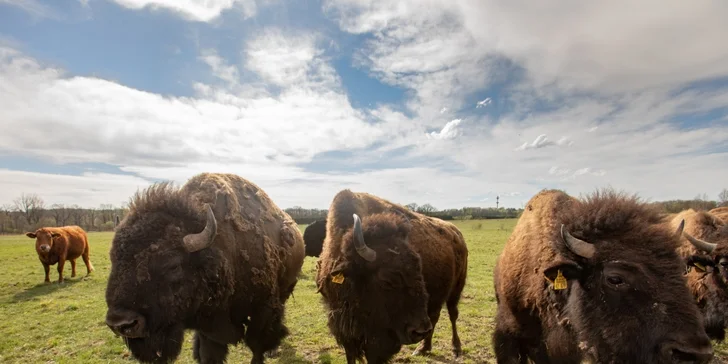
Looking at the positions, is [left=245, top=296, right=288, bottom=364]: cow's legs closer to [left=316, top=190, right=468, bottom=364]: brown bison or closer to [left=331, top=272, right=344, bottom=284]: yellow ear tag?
[left=316, top=190, right=468, bottom=364]: brown bison

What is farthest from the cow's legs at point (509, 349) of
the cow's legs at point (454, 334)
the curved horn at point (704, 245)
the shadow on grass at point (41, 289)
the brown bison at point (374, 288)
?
the shadow on grass at point (41, 289)

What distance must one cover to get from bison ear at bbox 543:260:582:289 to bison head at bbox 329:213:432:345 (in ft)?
5.82

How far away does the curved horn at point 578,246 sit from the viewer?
136 inches

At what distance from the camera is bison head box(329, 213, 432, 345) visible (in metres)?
4.71

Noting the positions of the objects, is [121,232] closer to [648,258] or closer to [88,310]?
[648,258]

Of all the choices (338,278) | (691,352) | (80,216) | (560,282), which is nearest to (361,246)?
(338,278)

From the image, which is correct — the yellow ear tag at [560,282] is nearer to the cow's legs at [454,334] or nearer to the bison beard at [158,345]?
the bison beard at [158,345]

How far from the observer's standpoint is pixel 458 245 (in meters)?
8.12

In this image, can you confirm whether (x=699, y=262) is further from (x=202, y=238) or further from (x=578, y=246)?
(x=202, y=238)

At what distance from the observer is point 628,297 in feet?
10.4

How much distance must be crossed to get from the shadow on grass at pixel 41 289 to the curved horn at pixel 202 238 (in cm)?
1341

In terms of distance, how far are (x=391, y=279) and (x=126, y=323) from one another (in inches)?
118

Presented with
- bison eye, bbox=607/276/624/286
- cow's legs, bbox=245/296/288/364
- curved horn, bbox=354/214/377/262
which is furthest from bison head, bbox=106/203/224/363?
bison eye, bbox=607/276/624/286

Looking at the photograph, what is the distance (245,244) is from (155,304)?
5.37ft
